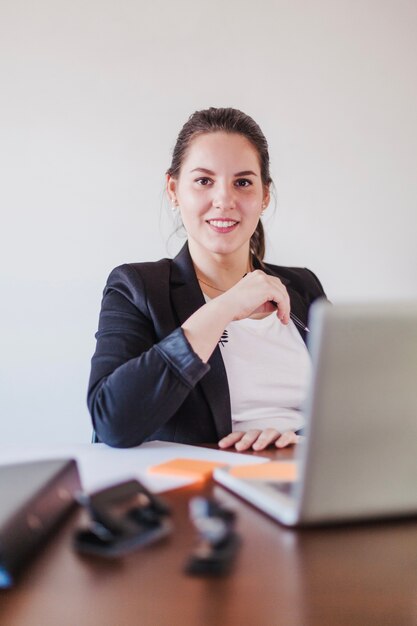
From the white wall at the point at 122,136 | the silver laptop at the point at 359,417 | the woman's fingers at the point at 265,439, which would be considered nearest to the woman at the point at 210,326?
the woman's fingers at the point at 265,439

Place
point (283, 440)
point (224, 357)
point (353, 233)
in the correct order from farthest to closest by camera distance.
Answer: point (353, 233)
point (224, 357)
point (283, 440)

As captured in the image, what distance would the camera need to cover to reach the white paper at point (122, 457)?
82cm

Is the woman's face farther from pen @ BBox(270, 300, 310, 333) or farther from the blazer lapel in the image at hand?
pen @ BBox(270, 300, 310, 333)

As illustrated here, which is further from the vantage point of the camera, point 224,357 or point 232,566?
point 224,357

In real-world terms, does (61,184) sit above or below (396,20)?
below

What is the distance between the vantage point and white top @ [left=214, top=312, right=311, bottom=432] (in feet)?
4.54

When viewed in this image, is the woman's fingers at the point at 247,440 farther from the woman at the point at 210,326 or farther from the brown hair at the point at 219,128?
the brown hair at the point at 219,128

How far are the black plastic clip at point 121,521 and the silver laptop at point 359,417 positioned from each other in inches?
5.1

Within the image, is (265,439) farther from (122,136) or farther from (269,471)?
(122,136)

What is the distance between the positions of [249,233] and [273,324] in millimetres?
251

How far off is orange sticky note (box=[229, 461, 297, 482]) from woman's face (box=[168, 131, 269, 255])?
A: 0.81m

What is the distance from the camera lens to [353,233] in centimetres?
249

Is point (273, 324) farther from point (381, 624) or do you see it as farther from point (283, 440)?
point (381, 624)

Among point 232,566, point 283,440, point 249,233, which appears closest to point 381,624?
point 232,566
